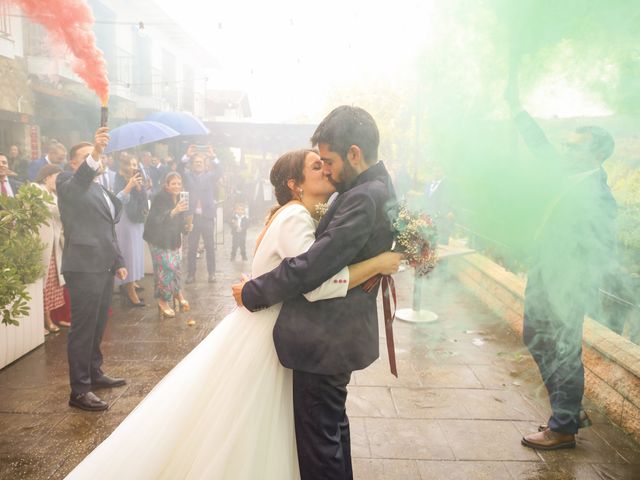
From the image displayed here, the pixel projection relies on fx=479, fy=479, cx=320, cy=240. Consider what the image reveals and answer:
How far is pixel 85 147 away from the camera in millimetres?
3969

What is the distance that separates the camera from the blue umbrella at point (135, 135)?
786cm

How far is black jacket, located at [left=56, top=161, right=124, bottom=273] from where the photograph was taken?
3701 millimetres

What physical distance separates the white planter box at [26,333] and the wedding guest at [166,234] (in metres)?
1.43

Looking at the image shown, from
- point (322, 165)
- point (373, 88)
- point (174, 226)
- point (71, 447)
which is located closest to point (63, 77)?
point (373, 88)

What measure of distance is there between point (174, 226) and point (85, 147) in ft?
6.93

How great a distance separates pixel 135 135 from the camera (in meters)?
8.11

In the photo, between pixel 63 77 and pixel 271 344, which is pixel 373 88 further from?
pixel 271 344

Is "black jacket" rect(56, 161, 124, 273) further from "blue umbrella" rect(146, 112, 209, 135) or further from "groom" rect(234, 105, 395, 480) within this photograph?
"blue umbrella" rect(146, 112, 209, 135)

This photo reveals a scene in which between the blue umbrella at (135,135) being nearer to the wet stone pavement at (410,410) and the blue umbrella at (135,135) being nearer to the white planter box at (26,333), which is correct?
the wet stone pavement at (410,410)

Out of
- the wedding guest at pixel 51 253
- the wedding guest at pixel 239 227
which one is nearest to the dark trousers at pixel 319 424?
the wedding guest at pixel 51 253

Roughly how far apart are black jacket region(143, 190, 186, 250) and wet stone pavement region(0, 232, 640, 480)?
3.30ft

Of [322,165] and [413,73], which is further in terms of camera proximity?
[413,73]

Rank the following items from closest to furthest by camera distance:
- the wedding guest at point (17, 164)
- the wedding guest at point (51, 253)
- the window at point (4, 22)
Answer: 1. the wedding guest at point (51, 253)
2. the wedding guest at point (17, 164)
3. the window at point (4, 22)

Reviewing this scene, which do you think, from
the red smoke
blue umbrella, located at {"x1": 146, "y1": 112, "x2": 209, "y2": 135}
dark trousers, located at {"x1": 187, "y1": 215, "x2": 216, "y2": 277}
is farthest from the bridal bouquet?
blue umbrella, located at {"x1": 146, "y1": 112, "x2": 209, "y2": 135}
